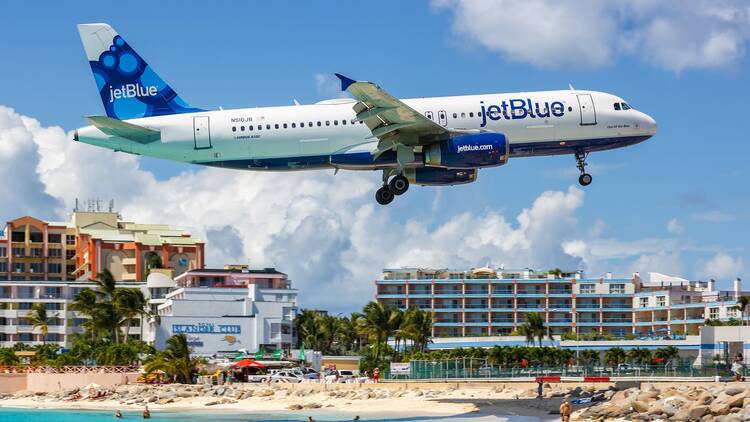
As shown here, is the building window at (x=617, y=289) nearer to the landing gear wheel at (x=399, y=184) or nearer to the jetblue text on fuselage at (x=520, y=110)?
the jetblue text on fuselage at (x=520, y=110)

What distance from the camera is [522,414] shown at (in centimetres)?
6500

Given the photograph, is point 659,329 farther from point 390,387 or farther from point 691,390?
point 691,390

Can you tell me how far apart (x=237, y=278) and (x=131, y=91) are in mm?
90077

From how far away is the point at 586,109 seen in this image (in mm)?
58938

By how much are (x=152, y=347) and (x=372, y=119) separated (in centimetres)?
7566

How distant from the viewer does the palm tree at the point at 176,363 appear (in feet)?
333

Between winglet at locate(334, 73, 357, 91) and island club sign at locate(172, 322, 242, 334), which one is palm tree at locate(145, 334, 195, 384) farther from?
winglet at locate(334, 73, 357, 91)

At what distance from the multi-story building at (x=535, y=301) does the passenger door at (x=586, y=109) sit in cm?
11902

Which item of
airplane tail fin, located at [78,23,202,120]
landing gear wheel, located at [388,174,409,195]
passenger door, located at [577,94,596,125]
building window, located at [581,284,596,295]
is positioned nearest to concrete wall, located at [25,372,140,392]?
airplane tail fin, located at [78,23,202,120]

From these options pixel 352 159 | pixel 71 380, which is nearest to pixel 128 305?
pixel 71 380

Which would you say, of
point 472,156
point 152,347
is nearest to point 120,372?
point 152,347

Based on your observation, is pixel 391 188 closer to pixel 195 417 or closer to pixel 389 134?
pixel 389 134

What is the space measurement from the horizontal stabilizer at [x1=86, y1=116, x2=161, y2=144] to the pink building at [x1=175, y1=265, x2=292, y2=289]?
88.4 meters

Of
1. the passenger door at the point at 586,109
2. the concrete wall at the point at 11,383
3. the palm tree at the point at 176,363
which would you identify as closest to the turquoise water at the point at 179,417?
the palm tree at the point at 176,363
